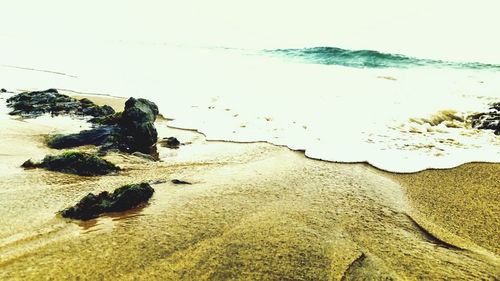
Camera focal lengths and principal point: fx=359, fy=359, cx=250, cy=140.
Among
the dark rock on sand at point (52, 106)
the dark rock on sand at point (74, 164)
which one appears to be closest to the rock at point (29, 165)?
the dark rock on sand at point (74, 164)

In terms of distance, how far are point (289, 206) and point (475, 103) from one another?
26.6 ft

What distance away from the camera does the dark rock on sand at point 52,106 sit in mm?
7191

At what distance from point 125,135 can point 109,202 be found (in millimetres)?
2550

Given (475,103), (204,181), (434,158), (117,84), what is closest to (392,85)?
(475,103)

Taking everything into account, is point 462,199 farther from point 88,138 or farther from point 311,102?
point 311,102

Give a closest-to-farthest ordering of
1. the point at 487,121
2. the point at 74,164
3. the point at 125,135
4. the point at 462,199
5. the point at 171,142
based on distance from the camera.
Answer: the point at 462,199 → the point at 74,164 → the point at 125,135 → the point at 171,142 → the point at 487,121

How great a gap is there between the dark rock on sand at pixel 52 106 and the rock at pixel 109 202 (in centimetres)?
438

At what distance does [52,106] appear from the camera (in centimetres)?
745

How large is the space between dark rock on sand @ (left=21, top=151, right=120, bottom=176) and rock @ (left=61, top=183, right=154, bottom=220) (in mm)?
1023

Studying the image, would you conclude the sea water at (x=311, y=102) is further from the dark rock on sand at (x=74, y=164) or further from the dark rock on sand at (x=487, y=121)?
the dark rock on sand at (x=74, y=164)

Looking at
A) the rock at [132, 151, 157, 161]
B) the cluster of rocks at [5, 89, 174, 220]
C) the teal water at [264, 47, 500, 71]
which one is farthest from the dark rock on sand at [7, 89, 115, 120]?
the teal water at [264, 47, 500, 71]

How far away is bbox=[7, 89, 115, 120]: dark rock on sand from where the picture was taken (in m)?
7.19

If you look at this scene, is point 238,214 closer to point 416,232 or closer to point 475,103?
point 416,232

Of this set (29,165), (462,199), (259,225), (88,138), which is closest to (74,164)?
(29,165)
